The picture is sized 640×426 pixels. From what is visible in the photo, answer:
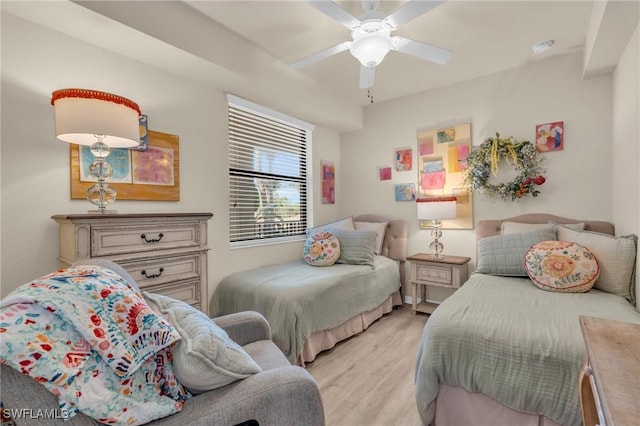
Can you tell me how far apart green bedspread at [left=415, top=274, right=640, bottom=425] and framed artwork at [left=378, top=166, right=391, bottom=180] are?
2198 mm

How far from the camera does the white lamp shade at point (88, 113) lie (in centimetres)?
148

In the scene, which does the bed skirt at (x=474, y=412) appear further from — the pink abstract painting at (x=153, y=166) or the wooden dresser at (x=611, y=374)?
the pink abstract painting at (x=153, y=166)

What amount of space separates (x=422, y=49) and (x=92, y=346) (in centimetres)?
231

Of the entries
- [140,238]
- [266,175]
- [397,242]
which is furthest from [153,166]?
[397,242]

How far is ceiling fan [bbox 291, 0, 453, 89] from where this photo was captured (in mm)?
1609

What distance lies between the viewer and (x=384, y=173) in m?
3.82

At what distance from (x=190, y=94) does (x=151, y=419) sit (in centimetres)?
240

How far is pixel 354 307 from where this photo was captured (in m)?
2.66

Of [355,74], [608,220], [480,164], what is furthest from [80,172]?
[608,220]

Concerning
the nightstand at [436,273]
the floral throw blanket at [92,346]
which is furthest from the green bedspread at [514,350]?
the floral throw blanket at [92,346]

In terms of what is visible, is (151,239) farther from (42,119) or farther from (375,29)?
(375,29)

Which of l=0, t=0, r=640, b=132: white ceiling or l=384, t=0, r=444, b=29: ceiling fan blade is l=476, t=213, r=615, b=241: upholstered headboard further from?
l=384, t=0, r=444, b=29: ceiling fan blade

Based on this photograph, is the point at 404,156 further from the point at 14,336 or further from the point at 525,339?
the point at 14,336

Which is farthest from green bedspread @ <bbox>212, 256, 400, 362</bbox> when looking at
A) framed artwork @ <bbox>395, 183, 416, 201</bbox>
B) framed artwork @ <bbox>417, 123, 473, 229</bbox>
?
framed artwork @ <bbox>417, 123, 473, 229</bbox>
